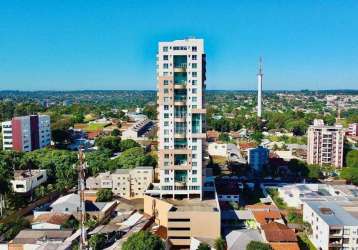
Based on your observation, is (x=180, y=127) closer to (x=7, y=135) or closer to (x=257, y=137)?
(x=7, y=135)

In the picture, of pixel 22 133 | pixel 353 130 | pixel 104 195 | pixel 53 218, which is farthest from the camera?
pixel 353 130

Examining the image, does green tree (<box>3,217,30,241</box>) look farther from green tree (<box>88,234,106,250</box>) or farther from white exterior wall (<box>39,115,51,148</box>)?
white exterior wall (<box>39,115,51,148</box>)

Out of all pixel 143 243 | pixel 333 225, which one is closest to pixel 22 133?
pixel 143 243

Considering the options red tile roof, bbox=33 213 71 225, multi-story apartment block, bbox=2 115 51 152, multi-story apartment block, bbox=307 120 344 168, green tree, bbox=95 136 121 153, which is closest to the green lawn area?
red tile roof, bbox=33 213 71 225

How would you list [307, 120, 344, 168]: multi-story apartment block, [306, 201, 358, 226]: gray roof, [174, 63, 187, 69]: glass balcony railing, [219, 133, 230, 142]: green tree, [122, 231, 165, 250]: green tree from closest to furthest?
[122, 231, 165, 250]: green tree, [306, 201, 358, 226]: gray roof, [174, 63, 187, 69]: glass balcony railing, [307, 120, 344, 168]: multi-story apartment block, [219, 133, 230, 142]: green tree

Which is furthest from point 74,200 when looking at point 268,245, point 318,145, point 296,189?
point 318,145

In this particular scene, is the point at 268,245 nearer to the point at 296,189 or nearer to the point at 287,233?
the point at 287,233
